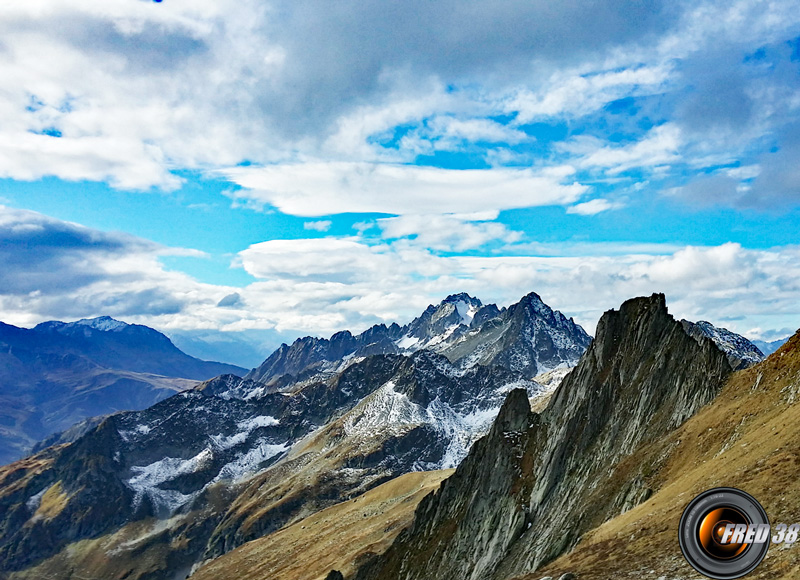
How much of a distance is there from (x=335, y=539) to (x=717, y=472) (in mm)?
135617

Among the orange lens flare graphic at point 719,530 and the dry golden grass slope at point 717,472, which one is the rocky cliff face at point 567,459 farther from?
the orange lens flare graphic at point 719,530

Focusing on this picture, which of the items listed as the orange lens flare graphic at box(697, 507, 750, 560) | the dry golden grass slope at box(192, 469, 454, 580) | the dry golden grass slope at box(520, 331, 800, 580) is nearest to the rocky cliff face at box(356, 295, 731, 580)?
the dry golden grass slope at box(520, 331, 800, 580)

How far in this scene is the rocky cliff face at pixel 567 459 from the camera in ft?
188

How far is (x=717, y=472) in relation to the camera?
37031mm

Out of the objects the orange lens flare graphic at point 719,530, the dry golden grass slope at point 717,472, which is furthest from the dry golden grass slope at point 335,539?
the orange lens flare graphic at point 719,530

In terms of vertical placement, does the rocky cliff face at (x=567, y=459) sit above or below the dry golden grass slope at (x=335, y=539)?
above

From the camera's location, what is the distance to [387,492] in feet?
589

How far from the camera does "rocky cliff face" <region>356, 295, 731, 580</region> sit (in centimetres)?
5722

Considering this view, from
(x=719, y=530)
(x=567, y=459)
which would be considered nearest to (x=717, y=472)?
(x=719, y=530)

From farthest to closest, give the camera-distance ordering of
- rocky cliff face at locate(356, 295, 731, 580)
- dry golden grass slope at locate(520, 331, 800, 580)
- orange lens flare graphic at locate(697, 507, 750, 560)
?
rocky cliff face at locate(356, 295, 731, 580), dry golden grass slope at locate(520, 331, 800, 580), orange lens flare graphic at locate(697, 507, 750, 560)

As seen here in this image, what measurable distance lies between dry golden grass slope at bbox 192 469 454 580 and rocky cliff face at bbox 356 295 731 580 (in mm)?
31291

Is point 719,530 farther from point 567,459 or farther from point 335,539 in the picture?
point 335,539

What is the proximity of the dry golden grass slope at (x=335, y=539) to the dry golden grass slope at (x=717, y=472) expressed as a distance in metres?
76.1

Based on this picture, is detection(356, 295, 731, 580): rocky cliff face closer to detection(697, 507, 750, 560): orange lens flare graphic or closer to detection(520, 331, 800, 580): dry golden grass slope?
detection(520, 331, 800, 580): dry golden grass slope
